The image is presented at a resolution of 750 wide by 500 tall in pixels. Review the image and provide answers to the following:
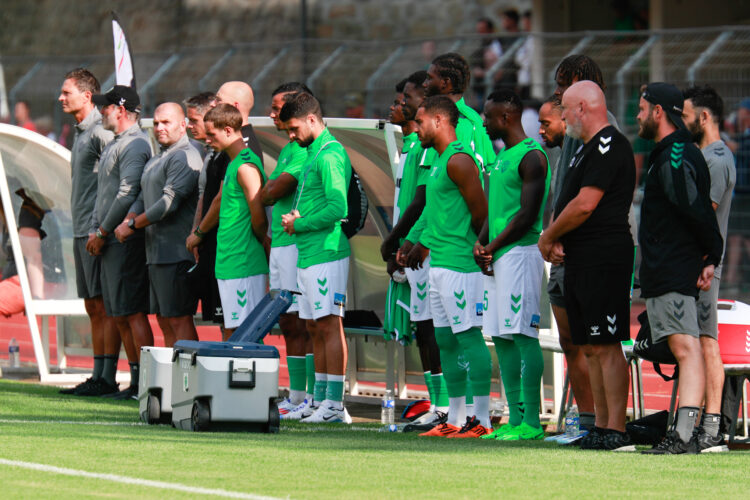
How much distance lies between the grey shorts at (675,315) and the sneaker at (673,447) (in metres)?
0.54

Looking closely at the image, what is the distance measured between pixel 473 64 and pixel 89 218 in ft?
30.0

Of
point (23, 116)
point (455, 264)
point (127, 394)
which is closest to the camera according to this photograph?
point (455, 264)

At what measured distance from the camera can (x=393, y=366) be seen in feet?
35.9

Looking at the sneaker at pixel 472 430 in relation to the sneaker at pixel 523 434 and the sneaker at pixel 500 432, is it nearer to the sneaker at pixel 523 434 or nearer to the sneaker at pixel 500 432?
the sneaker at pixel 500 432

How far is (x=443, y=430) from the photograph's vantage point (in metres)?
8.88

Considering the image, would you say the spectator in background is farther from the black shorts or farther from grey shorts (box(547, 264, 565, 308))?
the black shorts

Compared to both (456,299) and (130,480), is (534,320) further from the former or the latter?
(130,480)

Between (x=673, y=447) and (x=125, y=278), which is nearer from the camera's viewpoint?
(x=673, y=447)

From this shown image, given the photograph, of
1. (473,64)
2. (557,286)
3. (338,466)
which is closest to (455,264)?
(557,286)

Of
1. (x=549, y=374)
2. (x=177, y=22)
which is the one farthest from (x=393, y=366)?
(x=177, y=22)

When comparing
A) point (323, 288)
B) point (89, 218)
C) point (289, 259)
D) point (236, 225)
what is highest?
point (89, 218)

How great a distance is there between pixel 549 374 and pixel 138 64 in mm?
15714

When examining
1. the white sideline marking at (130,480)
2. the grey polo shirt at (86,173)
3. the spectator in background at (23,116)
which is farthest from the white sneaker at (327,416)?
the spectator in background at (23,116)

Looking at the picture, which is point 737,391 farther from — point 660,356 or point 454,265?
point 454,265
